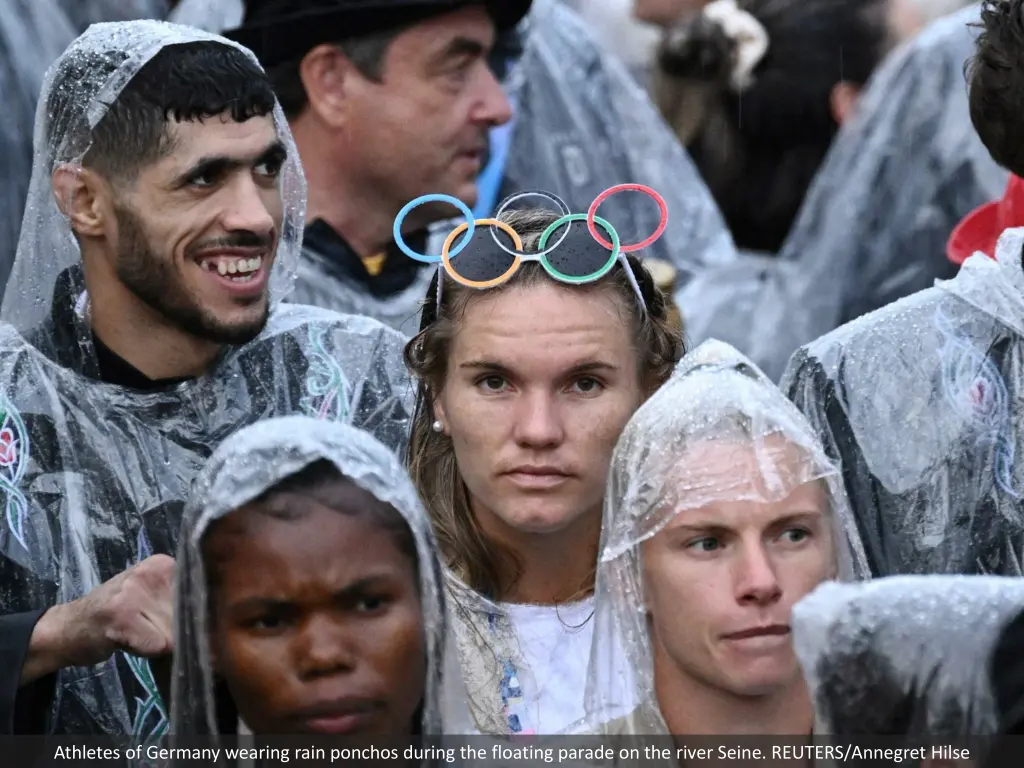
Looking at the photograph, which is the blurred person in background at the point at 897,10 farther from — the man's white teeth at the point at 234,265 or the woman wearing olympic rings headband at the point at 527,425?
the man's white teeth at the point at 234,265

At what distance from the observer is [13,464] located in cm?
277

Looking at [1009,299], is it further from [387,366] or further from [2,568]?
[2,568]

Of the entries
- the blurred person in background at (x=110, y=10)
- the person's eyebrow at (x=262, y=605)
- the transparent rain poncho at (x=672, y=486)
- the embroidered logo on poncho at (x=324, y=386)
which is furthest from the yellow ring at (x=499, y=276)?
the blurred person in background at (x=110, y=10)

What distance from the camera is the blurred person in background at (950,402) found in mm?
2855

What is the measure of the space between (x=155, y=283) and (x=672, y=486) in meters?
0.95

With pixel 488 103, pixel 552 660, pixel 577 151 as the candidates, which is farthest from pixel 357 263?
pixel 552 660

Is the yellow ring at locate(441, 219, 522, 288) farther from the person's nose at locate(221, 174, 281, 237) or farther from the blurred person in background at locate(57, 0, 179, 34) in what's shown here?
the blurred person in background at locate(57, 0, 179, 34)

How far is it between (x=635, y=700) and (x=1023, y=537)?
76 cm

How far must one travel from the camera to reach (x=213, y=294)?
2.93 meters

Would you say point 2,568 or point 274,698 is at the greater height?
point 2,568

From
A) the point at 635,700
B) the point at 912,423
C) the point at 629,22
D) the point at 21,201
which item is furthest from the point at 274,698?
the point at 629,22

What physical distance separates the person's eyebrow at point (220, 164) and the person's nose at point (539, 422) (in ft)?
2.01

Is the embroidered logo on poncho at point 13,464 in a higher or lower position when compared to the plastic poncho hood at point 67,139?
lower

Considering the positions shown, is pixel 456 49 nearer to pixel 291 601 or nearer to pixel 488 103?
pixel 488 103
